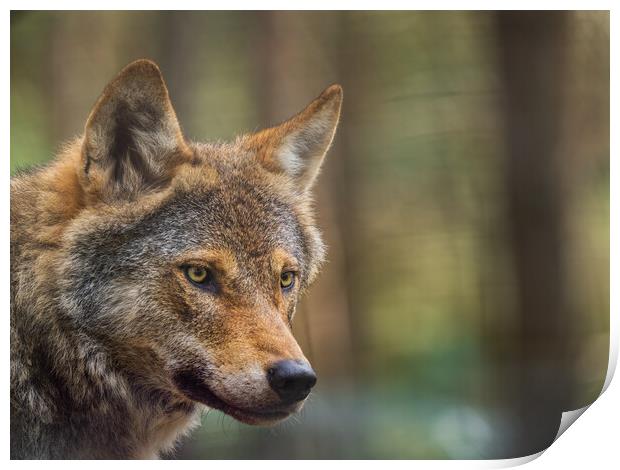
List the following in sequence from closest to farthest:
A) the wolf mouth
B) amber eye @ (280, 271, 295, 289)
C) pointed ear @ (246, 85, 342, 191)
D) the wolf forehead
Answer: the wolf mouth, the wolf forehead, amber eye @ (280, 271, 295, 289), pointed ear @ (246, 85, 342, 191)

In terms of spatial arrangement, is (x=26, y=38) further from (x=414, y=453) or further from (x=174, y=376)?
(x=414, y=453)

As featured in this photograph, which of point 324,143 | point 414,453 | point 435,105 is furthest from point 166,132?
point 414,453

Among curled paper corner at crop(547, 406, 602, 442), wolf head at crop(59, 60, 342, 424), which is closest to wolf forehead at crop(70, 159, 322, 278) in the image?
wolf head at crop(59, 60, 342, 424)

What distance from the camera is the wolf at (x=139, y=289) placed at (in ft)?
7.95

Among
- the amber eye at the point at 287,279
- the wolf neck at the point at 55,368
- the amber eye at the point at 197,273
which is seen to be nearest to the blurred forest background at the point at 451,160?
the wolf neck at the point at 55,368

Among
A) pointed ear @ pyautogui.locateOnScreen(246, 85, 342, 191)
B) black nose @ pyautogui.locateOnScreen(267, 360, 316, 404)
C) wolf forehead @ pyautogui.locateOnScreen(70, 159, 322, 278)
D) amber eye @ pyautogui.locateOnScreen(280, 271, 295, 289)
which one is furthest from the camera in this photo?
pointed ear @ pyautogui.locateOnScreen(246, 85, 342, 191)

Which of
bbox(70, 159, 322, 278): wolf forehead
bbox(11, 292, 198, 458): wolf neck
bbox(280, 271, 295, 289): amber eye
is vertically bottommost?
bbox(11, 292, 198, 458): wolf neck

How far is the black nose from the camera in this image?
228 centimetres

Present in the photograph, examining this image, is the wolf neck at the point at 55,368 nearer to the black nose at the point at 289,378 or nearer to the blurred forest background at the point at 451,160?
the blurred forest background at the point at 451,160

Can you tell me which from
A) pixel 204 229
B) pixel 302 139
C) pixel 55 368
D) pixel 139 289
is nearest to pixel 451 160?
pixel 302 139

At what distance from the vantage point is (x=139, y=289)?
8.18 ft

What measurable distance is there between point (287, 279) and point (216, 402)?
0.52 meters

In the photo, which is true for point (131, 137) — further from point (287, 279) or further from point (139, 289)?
point (287, 279)

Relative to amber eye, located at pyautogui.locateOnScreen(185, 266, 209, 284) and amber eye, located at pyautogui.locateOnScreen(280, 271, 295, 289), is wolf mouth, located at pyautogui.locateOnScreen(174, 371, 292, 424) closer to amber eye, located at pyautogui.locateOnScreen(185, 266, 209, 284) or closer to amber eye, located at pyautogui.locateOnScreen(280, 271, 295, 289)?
amber eye, located at pyautogui.locateOnScreen(185, 266, 209, 284)
